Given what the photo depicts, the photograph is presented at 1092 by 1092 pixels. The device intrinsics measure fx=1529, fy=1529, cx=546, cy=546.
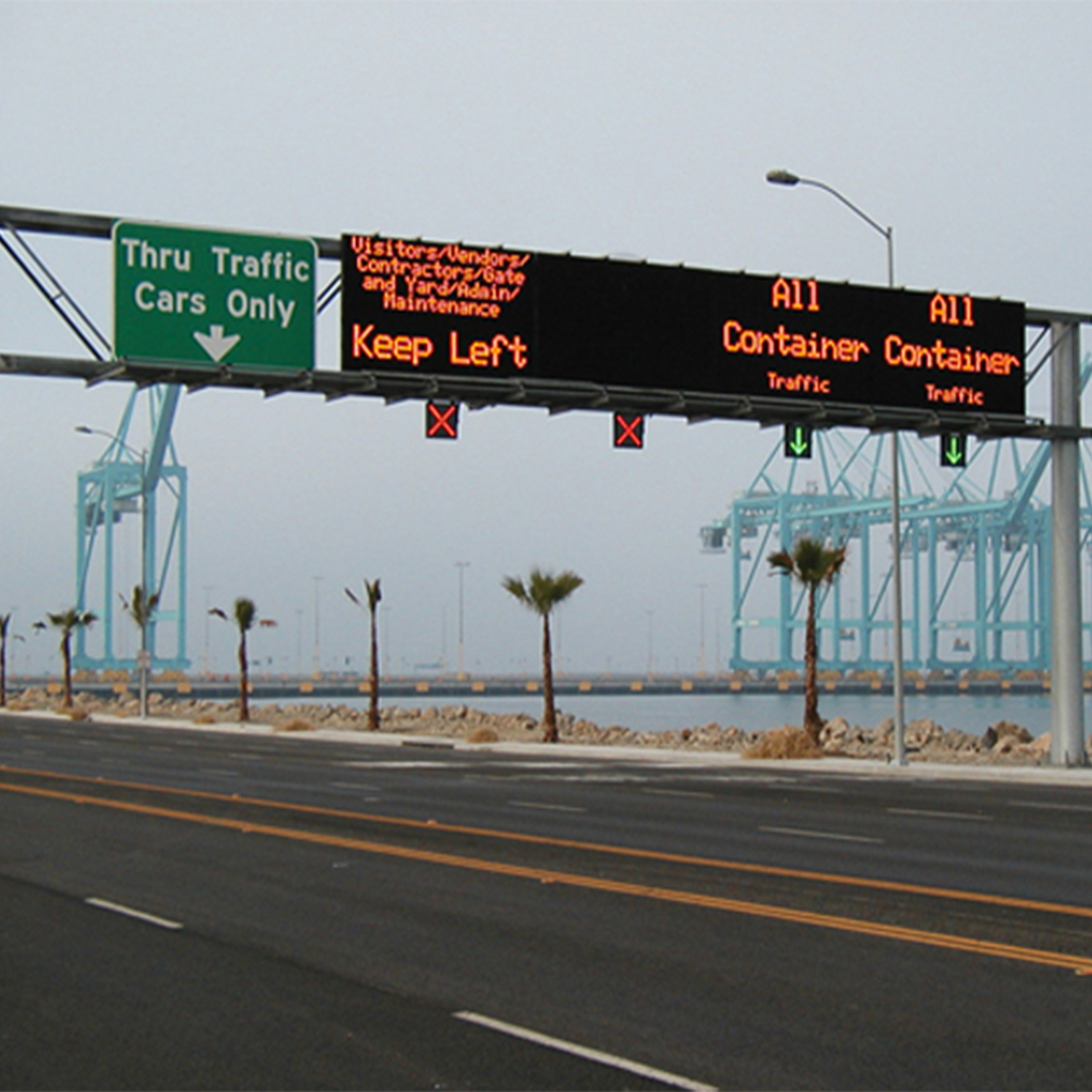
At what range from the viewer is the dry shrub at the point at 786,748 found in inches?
1465

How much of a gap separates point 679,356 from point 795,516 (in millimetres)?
130888

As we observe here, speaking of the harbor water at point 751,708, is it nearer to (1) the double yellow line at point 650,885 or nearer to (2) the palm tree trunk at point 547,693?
(2) the palm tree trunk at point 547,693

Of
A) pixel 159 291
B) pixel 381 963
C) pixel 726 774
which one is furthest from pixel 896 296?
pixel 381 963

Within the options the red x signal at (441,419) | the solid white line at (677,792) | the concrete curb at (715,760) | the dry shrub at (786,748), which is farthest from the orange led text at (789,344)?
Answer: the dry shrub at (786,748)

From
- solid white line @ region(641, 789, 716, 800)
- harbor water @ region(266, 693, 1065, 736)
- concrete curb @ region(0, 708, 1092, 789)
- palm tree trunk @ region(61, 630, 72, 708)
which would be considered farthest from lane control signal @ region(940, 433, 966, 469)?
palm tree trunk @ region(61, 630, 72, 708)

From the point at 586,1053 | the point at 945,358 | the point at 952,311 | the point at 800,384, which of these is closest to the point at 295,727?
the point at 800,384

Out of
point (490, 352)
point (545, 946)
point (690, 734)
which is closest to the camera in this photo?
point (545, 946)

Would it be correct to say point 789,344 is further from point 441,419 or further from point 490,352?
point 441,419

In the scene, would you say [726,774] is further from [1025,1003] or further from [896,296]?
[1025,1003]

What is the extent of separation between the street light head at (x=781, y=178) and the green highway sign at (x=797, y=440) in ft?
16.8

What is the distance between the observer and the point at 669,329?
25.7 meters

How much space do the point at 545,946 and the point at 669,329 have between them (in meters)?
16.7

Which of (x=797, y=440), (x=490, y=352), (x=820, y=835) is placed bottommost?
(x=820, y=835)

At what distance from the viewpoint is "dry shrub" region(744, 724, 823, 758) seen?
3722cm
